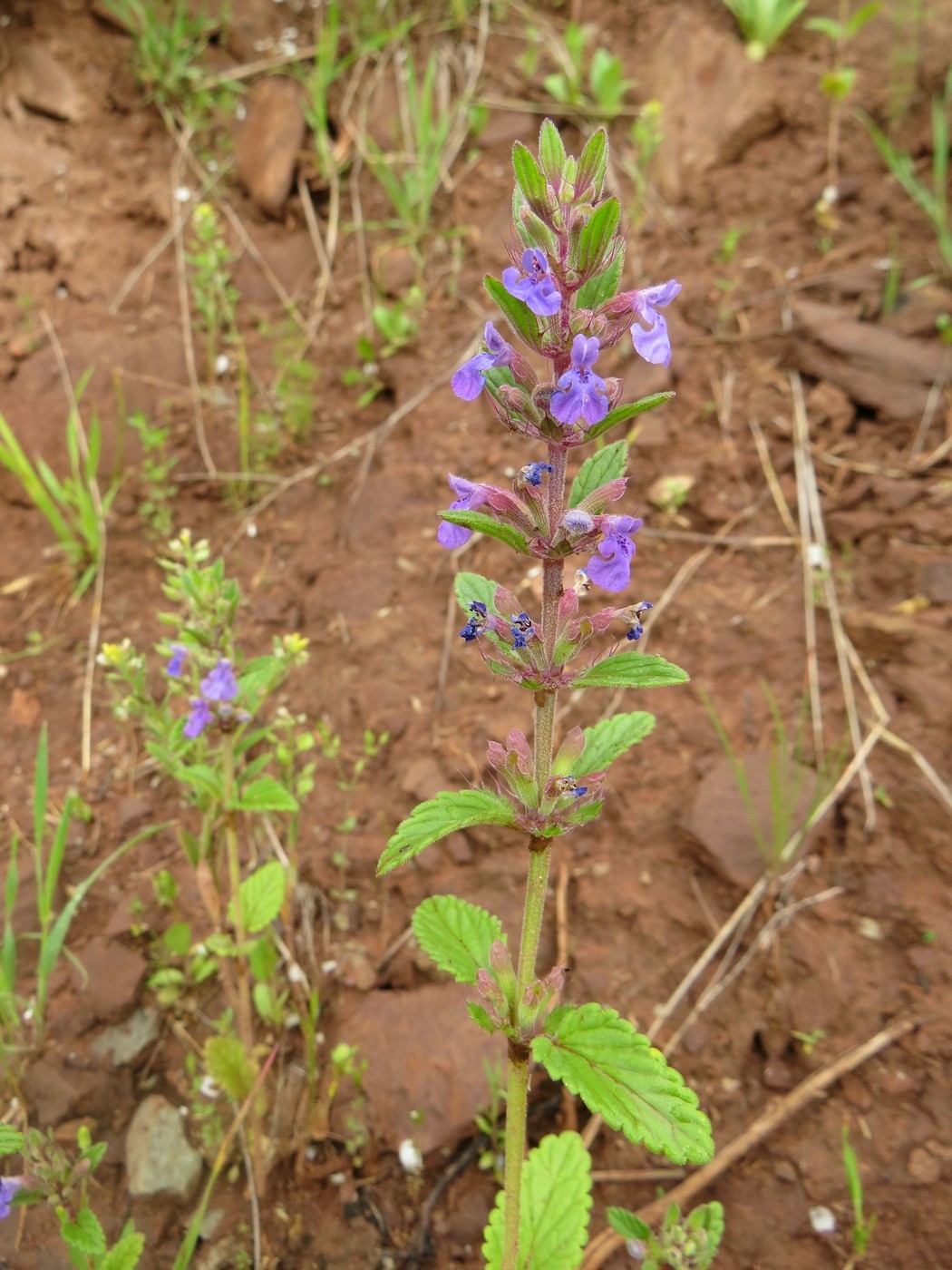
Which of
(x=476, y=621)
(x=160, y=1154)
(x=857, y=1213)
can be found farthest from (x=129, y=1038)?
(x=857, y=1213)

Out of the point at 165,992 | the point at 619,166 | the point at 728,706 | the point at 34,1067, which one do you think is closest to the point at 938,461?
the point at 728,706

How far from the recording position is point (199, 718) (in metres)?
2.53

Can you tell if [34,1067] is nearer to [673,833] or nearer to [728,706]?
[673,833]

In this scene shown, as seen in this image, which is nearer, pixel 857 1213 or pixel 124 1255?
pixel 124 1255

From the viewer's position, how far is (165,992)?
3.04m

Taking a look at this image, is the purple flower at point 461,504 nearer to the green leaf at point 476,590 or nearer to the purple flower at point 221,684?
the green leaf at point 476,590

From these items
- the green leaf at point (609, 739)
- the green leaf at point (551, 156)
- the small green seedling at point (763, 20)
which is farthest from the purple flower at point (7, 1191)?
the small green seedling at point (763, 20)

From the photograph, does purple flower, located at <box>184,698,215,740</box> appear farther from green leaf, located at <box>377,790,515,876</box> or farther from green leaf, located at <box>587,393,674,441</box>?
green leaf, located at <box>587,393,674,441</box>

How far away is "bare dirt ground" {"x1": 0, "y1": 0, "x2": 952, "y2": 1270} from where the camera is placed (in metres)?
2.77

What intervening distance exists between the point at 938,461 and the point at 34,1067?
159 inches

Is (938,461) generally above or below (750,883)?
above

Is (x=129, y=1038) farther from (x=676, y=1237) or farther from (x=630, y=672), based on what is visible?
(x=630, y=672)

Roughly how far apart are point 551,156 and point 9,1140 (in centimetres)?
226

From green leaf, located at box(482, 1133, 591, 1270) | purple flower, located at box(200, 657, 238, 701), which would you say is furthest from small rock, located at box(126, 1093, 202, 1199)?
purple flower, located at box(200, 657, 238, 701)
